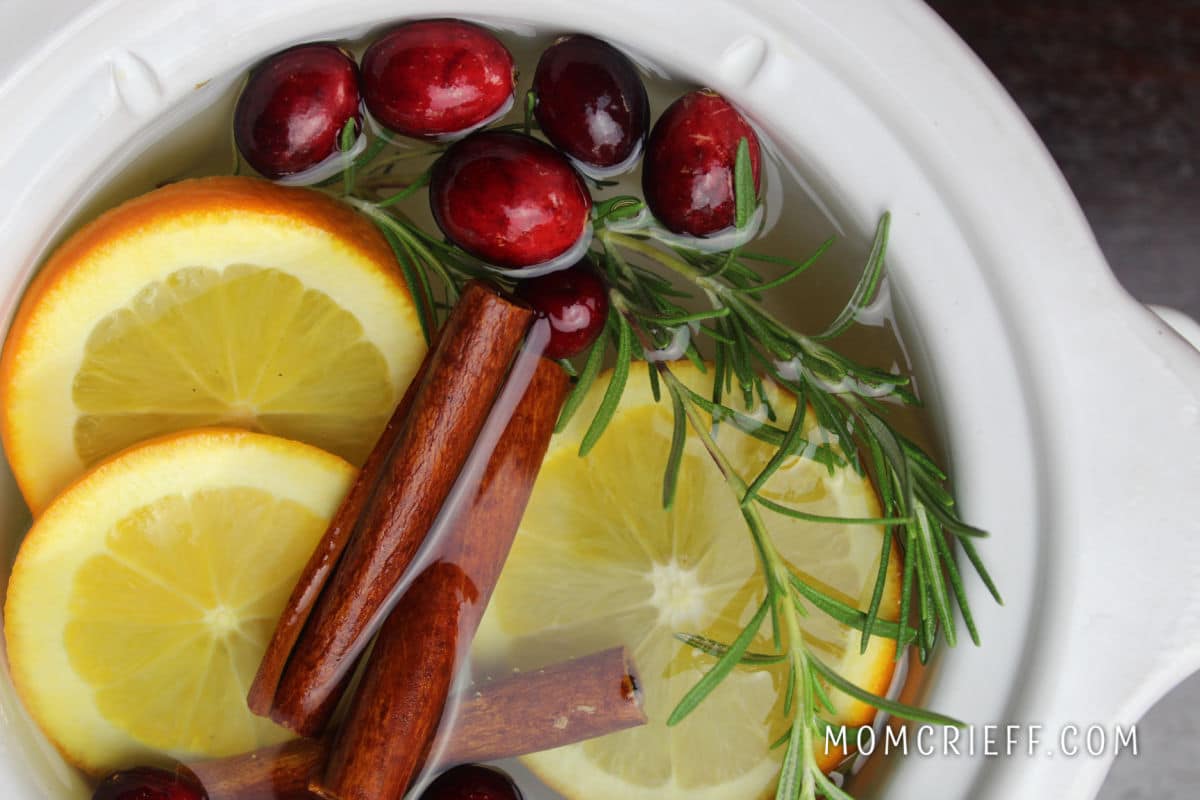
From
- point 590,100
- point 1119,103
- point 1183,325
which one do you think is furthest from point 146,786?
point 1119,103

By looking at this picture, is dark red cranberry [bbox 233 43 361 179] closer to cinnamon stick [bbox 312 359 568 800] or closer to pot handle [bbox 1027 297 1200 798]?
cinnamon stick [bbox 312 359 568 800]

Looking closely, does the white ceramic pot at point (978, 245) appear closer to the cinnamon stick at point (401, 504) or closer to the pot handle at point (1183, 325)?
the pot handle at point (1183, 325)

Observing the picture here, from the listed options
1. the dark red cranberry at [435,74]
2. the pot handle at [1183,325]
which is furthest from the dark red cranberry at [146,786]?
the pot handle at [1183,325]

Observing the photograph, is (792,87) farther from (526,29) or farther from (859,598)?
(859,598)

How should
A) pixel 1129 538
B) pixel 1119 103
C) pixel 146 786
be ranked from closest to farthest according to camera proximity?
pixel 1129 538 < pixel 146 786 < pixel 1119 103

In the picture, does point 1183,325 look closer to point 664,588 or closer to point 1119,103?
point 1119,103

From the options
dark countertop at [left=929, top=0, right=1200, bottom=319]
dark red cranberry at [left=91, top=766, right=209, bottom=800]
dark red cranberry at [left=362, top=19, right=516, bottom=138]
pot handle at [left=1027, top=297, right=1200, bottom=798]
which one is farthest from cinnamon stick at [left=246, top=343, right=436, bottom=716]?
dark countertop at [left=929, top=0, right=1200, bottom=319]
